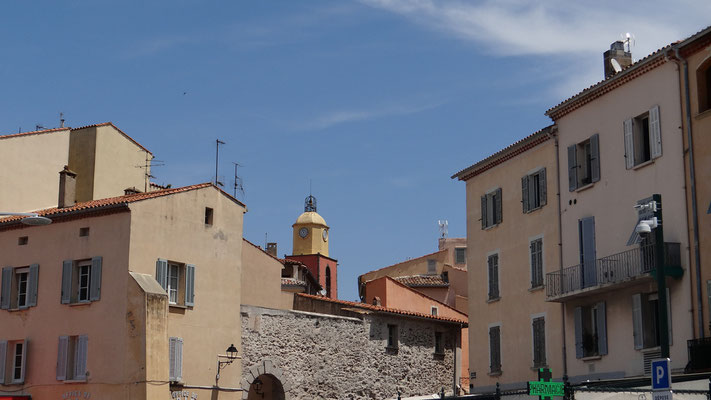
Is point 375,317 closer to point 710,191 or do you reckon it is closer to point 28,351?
point 28,351

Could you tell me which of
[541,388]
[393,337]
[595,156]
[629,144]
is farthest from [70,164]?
[541,388]

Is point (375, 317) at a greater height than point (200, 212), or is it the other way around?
point (200, 212)

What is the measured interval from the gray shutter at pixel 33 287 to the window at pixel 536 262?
679 inches

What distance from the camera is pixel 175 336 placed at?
122 ft

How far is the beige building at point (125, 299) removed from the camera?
35.9 metres

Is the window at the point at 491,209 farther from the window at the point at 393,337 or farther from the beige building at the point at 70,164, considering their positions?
the beige building at the point at 70,164

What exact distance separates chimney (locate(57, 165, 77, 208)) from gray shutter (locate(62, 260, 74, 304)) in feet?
13.9

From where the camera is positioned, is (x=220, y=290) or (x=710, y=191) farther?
(x=220, y=290)

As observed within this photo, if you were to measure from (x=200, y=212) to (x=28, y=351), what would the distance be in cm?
768

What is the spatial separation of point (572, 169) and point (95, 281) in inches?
639

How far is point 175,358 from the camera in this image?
36.9 m

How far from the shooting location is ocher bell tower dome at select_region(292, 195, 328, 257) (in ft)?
253

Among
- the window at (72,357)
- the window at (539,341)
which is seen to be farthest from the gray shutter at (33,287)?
the window at (539,341)

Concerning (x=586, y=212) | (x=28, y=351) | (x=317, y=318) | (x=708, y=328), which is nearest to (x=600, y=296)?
(x=586, y=212)
